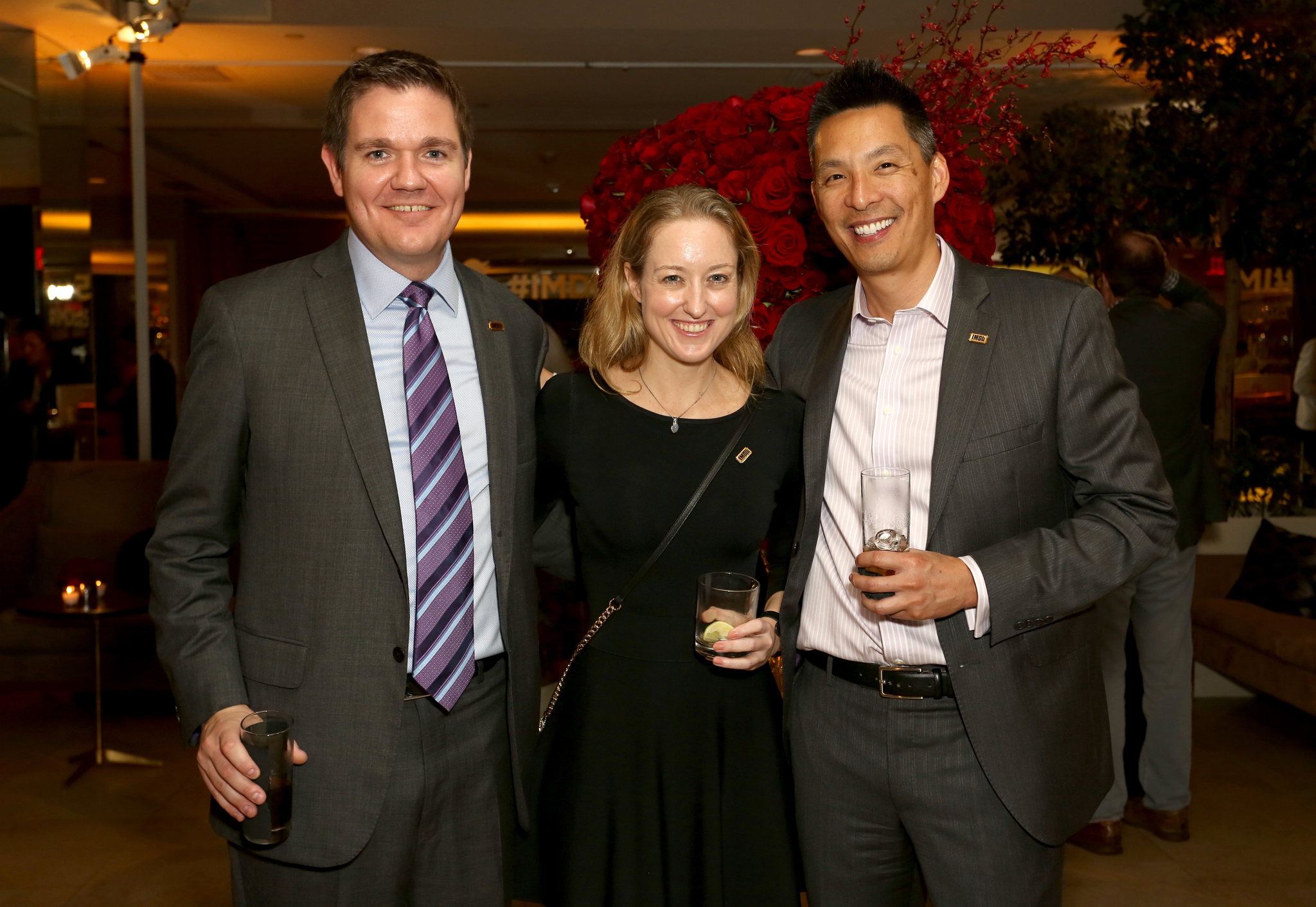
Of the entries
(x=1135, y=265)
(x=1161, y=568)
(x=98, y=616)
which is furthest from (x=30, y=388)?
(x=1161, y=568)

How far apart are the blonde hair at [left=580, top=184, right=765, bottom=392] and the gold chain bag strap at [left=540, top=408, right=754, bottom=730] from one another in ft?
0.57

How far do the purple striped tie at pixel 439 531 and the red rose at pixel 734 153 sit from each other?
85cm

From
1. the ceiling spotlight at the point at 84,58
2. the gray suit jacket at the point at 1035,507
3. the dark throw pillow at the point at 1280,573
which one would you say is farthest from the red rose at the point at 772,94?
the ceiling spotlight at the point at 84,58

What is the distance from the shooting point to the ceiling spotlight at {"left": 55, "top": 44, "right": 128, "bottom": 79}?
248 inches

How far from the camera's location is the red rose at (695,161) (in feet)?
7.73

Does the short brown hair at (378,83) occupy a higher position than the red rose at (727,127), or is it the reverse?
the red rose at (727,127)

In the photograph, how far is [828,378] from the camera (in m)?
2.03

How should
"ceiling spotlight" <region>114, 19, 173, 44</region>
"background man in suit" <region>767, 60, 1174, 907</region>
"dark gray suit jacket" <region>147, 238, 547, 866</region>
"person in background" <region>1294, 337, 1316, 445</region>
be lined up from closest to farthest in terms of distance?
1. "dark gray suit jacket" <region>147, 238, 547, 866</region>
2. "background man in suit" <region>767, 60, 1174, 907</region>
3. "person in background" <region>1294, 337, 1316, 445</region>
4. "ceiling spotlight" <region>114, 19, 173, 44</region>

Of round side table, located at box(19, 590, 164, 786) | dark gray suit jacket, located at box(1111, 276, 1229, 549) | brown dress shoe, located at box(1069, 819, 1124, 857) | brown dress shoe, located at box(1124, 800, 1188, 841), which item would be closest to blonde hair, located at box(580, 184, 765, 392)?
dark gray suit jacket, located at box(1111, 276, 1229, 549)

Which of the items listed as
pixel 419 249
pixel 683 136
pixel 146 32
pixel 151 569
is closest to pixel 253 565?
pixel 151 569

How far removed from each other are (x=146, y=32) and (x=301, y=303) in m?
5.52

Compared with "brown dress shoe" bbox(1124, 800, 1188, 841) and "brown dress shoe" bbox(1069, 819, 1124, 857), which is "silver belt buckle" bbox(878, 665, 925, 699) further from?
"brown dress shoe" bbox(1124, 800, 1188, 841)

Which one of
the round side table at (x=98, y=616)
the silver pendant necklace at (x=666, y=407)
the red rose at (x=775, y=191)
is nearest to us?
the silver pendant necklace at (x=666, y=407)

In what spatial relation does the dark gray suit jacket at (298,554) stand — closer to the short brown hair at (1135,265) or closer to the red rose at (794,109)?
the red rose at (794,109)
